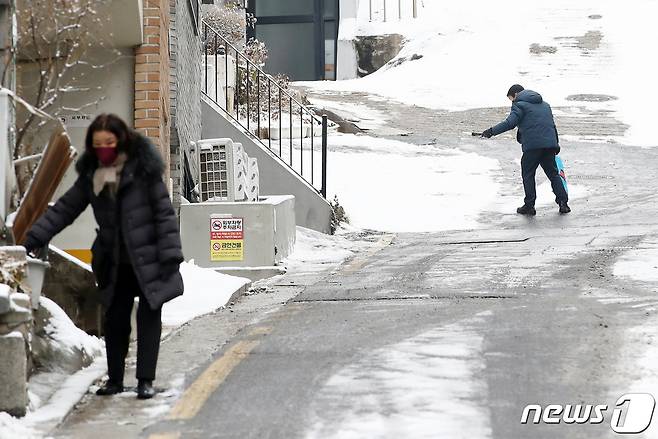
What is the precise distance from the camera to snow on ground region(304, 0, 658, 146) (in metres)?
29.2

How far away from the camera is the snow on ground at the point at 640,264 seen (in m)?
11.7

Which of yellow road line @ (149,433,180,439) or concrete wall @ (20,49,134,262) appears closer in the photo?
yellow road line @ (149,433,180,439)

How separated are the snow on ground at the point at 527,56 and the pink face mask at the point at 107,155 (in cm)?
1825

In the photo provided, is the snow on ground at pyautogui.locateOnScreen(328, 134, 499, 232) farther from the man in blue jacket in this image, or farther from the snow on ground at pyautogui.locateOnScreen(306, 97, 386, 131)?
the snow on ground at pyautogui.locateOnScreen(306, 97, 386, 131)

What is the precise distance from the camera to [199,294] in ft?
37.2

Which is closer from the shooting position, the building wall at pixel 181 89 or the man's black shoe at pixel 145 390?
the man's black shoe at pixel 145 390

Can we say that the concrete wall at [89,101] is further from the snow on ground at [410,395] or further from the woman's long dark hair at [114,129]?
the woman's long dark hair at [114,129]

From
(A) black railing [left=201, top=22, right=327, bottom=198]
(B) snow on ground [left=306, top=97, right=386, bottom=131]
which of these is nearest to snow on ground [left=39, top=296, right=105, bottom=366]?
(A) black railing [left=201, top=22, right=327, bottom=198]

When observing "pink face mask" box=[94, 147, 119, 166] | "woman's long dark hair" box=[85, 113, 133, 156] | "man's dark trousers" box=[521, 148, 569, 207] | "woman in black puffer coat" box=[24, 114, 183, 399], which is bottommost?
"man's dark trousers" box=[521, 148, 569, 207]

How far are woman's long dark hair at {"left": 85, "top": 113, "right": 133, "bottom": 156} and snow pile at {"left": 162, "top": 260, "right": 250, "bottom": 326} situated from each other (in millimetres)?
2955

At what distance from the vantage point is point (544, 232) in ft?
52.9

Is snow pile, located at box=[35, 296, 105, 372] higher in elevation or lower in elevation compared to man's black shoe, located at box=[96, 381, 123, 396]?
higher

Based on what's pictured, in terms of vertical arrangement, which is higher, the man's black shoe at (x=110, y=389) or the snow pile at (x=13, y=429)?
the snow pile at (x=13, y=429)

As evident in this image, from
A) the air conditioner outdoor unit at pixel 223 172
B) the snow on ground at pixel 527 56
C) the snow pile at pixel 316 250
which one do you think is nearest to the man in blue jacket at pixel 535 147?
the snow pile at pixel 316 250
